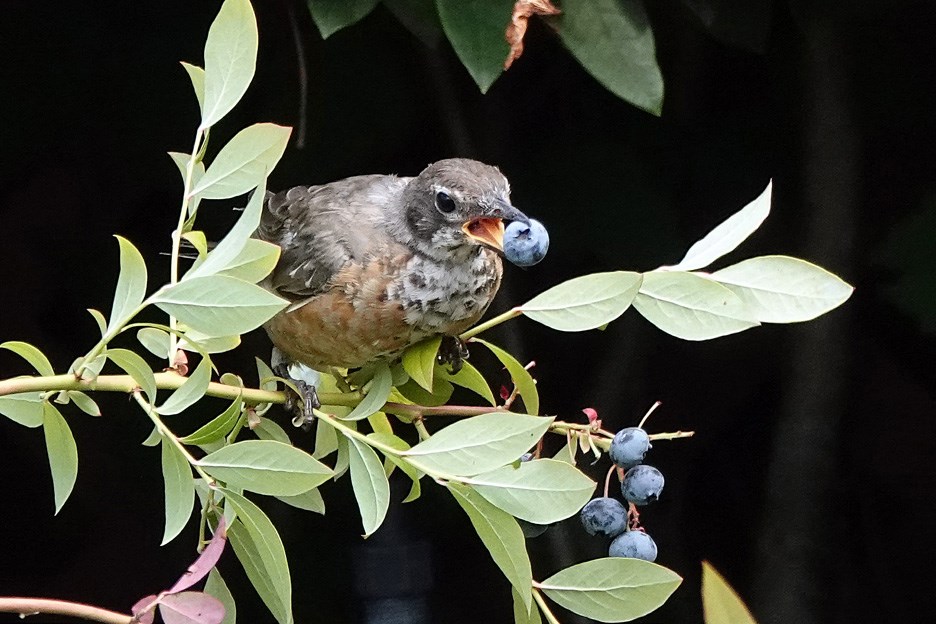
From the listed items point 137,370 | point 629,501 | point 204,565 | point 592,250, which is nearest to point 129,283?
point 137,370

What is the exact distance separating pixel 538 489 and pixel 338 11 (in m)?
0.55

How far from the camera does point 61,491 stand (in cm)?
61

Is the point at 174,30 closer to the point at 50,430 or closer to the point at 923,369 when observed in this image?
the point at 50,430

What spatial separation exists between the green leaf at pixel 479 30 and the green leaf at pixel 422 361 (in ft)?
→ 0.83

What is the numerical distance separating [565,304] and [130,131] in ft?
2.61

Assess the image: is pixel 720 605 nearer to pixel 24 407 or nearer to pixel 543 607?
pixel 543 607

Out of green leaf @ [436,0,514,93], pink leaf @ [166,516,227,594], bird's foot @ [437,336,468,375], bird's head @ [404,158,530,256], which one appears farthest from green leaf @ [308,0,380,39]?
pink leaf @ [166,516,227,594]

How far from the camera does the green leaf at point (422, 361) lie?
0.71m

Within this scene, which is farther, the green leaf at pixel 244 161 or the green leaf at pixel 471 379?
the green leaf at pixel 471 379

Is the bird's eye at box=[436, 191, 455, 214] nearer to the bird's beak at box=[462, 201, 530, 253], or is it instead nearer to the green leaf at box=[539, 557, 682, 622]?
the bird's beak at box=[462, 201, 530, 253]

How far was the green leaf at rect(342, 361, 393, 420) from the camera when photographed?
654 millimetres

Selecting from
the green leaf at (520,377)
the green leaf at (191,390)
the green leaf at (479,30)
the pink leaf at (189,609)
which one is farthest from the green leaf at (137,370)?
the green leaf at (479,30)

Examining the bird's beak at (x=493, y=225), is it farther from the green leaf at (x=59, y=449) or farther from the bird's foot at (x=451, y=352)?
the green leaf at (x=59, y=449)

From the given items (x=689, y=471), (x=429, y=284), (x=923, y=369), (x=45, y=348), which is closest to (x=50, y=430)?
(x=429, y=284)
